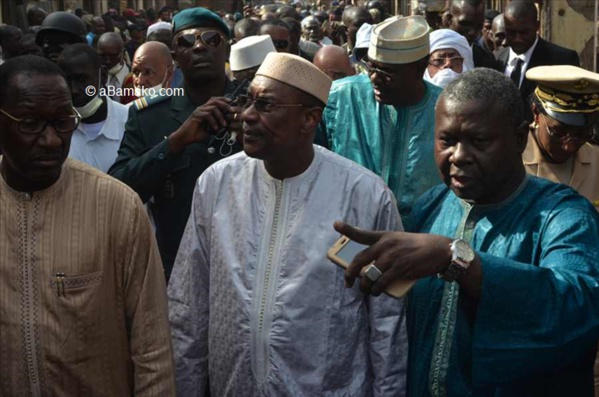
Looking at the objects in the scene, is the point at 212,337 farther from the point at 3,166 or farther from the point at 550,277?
the point at 550,277

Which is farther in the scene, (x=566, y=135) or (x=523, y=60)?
(x=523, y=60)

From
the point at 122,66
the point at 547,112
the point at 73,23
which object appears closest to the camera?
the point at 547,112

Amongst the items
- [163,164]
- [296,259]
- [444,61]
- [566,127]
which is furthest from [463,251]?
[444,61]

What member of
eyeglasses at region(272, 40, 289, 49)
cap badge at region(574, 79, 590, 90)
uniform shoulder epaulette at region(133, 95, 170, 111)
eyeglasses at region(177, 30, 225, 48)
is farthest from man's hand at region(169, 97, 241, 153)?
eyeglasses at region(272, 40, 289, 49)

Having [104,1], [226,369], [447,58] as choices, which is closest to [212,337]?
[226,369]

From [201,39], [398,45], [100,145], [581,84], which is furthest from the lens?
[100,145]

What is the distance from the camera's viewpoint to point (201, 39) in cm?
466

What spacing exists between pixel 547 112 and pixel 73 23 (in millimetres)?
4760

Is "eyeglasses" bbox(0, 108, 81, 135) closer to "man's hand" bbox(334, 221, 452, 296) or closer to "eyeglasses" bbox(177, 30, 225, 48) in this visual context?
"man's hand" bbox(334, 221, 452, 296)

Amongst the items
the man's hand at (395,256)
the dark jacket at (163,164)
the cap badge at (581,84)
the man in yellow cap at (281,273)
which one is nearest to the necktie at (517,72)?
the dark jacket at (163,164)

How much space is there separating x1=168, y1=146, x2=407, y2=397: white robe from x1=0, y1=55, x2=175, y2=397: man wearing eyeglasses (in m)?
0.33

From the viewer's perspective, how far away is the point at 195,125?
13.5ft

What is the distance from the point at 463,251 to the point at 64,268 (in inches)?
49.9

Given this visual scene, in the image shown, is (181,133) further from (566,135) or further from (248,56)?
(566,135)
